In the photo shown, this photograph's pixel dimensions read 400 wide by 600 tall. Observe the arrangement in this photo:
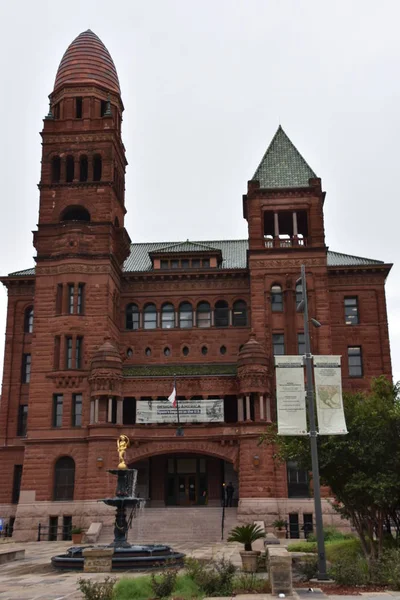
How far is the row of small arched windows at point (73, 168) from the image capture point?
194ft

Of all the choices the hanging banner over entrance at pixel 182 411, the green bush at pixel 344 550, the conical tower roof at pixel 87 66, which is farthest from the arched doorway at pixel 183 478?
the conical tower roof at pixel 87 66

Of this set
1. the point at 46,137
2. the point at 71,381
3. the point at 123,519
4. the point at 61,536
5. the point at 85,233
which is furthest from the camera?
the point at 46,137

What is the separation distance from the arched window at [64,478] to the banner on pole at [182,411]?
606cm

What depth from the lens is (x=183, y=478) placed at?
2186 inches

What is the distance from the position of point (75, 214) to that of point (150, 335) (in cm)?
1233

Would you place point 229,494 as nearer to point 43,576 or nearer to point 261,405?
point 261,405

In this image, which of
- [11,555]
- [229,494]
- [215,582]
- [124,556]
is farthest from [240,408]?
[215,582]

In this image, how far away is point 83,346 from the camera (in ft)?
175

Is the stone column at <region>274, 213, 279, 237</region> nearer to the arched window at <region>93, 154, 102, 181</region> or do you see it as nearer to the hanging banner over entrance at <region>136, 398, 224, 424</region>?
the hanging banner over entrance at <region>136, 398, 224, 424</region>

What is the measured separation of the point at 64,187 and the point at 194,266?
13465 millimetres

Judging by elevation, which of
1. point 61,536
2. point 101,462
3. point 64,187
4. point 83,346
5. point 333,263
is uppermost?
point 64,187

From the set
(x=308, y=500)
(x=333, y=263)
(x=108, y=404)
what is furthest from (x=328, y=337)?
(x=108, y=404)

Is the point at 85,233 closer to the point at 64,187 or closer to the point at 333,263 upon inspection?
the point at 64,187

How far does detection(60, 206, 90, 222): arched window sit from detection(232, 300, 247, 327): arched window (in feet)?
48.7
